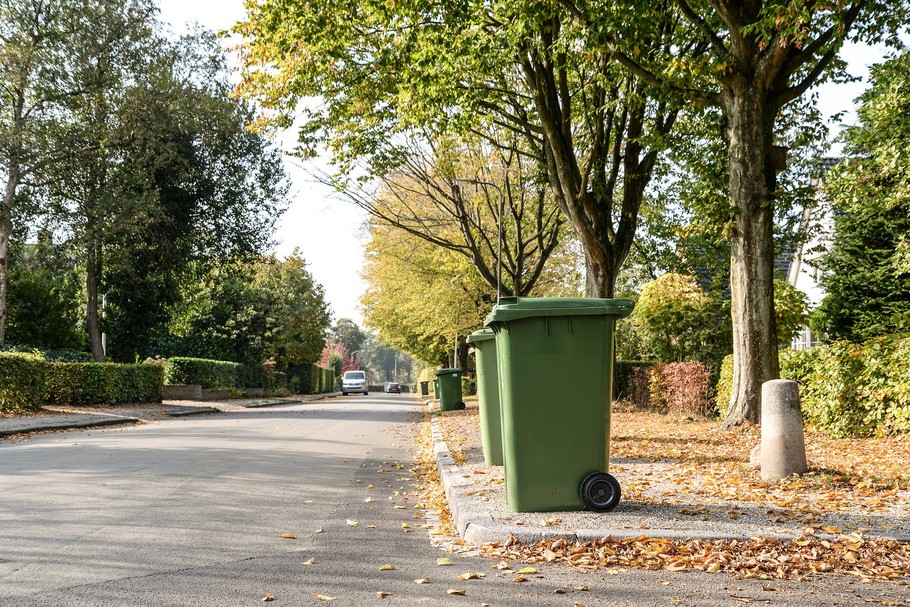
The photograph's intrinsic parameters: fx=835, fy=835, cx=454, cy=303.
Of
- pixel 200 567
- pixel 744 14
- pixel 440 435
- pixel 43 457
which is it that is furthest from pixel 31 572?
pixel 744 14

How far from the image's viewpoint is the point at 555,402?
6.40 metres

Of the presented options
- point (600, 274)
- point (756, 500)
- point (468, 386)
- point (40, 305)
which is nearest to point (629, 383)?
point (600, 274)

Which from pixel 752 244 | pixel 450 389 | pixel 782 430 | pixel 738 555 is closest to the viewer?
pixel 738 555

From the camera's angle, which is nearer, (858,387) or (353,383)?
(858,387)

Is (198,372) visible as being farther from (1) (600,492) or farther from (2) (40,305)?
(1) (600,492)

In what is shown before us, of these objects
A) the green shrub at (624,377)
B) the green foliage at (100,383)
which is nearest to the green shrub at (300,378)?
the green foliage at (100,383)

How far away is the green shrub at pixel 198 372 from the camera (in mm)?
32531

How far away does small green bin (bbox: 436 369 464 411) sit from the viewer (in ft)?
83.9

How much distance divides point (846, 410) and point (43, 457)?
11403 mm

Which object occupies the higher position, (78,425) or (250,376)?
(250,376)

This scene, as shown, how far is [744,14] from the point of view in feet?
41.8

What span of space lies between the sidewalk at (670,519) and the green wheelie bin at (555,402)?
0.20 meters

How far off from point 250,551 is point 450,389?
798 inches

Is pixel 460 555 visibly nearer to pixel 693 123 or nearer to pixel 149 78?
pixel 693 123
